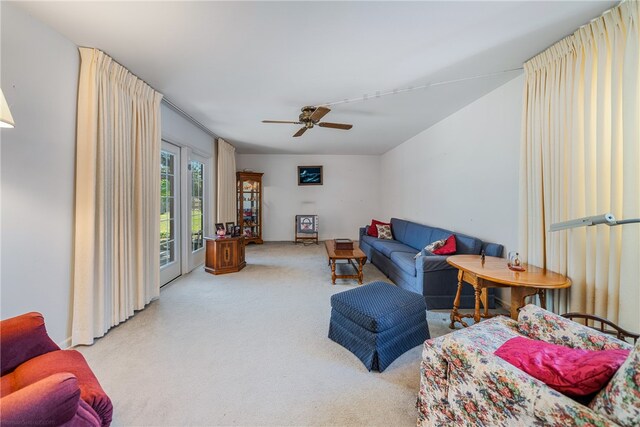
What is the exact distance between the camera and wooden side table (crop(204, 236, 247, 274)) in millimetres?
4387

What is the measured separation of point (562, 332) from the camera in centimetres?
138

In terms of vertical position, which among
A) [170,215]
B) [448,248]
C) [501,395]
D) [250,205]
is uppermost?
[250,205]

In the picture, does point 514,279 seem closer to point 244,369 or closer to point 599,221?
point 599,221

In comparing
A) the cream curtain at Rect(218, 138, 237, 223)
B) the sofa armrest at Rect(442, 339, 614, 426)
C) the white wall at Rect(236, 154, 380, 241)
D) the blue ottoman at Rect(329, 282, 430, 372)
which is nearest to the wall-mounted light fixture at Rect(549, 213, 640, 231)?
the sofa armrest at Rect(442, 339, 614, 426)

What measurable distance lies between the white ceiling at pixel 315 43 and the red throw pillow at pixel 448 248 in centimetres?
180

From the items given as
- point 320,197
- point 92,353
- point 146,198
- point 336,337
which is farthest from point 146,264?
point 320,197

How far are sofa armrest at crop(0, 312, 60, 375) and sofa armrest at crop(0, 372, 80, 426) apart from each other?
1.83ft

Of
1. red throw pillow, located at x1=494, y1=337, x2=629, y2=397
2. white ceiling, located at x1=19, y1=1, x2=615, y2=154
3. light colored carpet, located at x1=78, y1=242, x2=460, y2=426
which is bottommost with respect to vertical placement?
light colored carpet, located at x1=78, y1=242, x2=460, y2=426

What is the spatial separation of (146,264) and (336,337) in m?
2.40

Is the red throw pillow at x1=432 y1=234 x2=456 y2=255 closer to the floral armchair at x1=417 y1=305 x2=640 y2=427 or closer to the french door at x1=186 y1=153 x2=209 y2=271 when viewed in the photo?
the floral armchair at x1=417 y1=305 x2=640 y2=427

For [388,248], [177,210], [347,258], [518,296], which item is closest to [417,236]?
[388,248]

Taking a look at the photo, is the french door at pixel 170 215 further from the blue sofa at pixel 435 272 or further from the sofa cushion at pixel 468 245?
the sofa cushion at pixel 468 245

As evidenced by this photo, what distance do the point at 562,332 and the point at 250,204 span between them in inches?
258

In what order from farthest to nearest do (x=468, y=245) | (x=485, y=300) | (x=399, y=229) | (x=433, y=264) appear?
(x=399, y=229)
(x=468, y=245)
(x=433, y=264)
(x=485, y=300)
